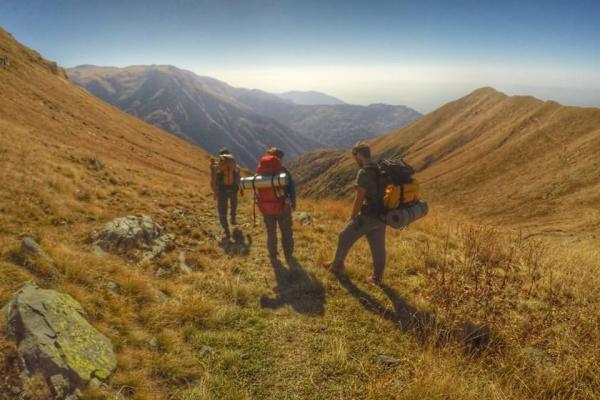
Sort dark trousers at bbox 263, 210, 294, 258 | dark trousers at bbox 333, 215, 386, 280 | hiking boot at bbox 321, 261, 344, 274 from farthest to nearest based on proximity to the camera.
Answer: dark trousers at bbox 263, 210, 294, 258 → hiking boot at bbox 321, 261, 344, 274 → dark trousers at bbox 333, 215, 386, 280

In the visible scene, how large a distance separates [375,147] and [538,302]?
404ft

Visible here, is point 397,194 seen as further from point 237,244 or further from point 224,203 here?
point 224,203

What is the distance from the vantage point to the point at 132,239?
855 centimetres

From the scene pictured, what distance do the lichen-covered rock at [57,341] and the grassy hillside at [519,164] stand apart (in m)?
24.7

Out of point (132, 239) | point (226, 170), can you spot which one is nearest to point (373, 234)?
point (132, 239)

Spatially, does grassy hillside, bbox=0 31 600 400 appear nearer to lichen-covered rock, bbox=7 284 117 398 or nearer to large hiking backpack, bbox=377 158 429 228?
lichen-covered rock, bbox=7 284 117 398

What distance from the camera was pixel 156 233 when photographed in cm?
962

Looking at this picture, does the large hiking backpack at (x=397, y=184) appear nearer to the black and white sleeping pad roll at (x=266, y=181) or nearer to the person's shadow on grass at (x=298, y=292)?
the person's shadow on grass at (x=298, y=292)

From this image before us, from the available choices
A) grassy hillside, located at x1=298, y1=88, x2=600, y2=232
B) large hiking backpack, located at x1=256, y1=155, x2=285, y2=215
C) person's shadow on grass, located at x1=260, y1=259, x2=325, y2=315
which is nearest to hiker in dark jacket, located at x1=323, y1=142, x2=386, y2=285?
person's shadow on grass, located at x1=260, y1=259, x2=325, y2=315

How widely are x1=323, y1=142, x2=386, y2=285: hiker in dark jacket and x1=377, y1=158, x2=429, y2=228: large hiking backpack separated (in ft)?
0.47

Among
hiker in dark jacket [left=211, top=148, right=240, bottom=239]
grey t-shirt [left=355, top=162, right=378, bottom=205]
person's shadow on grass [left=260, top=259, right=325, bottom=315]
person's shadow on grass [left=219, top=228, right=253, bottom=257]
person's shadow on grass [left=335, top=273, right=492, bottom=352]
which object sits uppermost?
grey t-shirt [left=355, top=162, right=378, bottom=205]

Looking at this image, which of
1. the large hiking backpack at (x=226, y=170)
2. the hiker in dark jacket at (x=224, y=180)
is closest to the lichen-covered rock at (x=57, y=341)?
the hiker in dark jacket at (x=224, y=180)

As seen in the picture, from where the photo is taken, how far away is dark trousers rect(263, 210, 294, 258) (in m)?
8.32

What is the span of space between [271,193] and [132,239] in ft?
13.0
